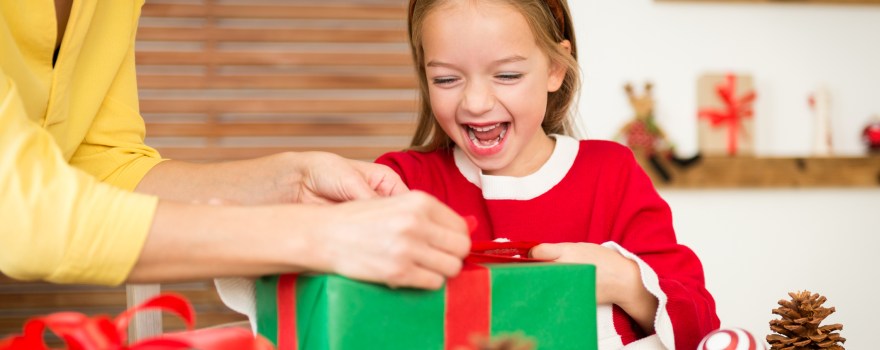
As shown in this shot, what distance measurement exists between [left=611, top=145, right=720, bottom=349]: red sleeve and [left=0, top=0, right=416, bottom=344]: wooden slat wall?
1616 mm

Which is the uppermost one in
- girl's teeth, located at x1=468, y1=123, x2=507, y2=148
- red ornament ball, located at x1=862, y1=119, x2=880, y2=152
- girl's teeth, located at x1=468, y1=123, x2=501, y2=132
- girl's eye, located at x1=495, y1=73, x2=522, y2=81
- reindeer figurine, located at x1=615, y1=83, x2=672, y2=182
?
girl's eye, located at x1=495, y1=73, x2=522, y2=81

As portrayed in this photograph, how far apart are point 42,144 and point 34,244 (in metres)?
0.09

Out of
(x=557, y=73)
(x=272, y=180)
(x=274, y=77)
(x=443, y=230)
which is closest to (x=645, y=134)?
(x=274, y=77)

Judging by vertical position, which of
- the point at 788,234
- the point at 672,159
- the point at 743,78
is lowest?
the point at 788,234

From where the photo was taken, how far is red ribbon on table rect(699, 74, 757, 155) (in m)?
3.07

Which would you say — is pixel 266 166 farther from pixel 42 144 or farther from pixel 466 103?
pixel 42 144

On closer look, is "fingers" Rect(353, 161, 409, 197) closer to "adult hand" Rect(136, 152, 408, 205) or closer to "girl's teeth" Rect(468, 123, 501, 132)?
"adult hand" Rect(136, 152, 408, 205)

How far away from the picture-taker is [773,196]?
10.3 feet

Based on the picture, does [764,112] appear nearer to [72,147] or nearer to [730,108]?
[730,108]

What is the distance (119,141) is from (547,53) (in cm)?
62

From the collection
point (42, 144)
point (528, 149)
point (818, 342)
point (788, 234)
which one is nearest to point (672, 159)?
point (788, 234)

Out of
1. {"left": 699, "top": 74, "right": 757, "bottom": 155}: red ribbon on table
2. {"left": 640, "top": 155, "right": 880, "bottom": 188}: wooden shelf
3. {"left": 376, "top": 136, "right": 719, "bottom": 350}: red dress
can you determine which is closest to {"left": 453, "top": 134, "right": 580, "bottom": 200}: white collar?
{"left": 376, "top": 136, "right": 719, "bottom": 350}: red dress

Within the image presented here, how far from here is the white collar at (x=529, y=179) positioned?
131cm

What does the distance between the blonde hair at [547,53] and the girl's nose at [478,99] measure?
0.43 feet
